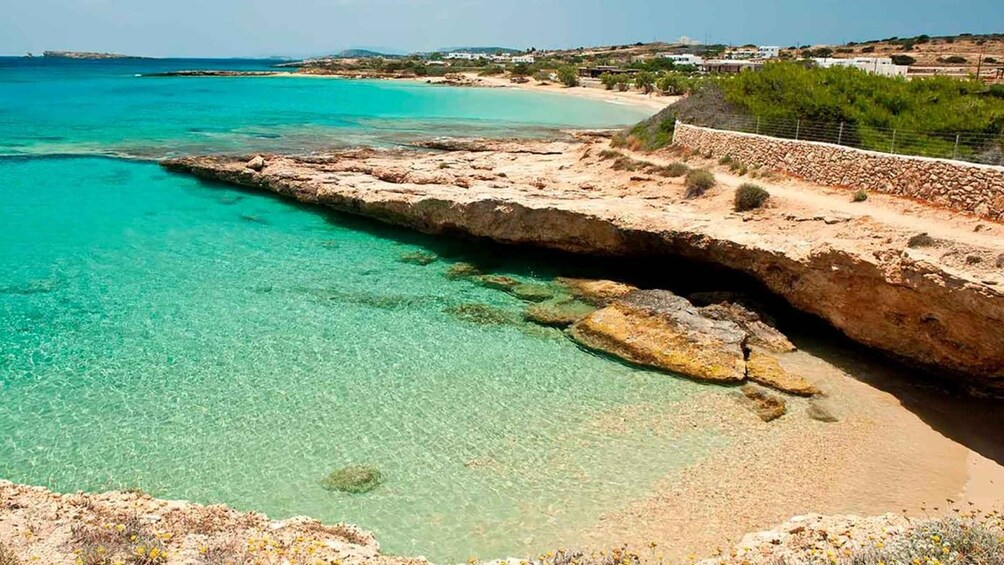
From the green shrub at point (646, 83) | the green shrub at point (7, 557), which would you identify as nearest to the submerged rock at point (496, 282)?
the green shrub at point (7, 557)

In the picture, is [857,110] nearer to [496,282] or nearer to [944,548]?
[496,282]

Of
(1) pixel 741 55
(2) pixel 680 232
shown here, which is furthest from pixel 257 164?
(1) pixel 741 55

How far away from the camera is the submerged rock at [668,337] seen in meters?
11.7

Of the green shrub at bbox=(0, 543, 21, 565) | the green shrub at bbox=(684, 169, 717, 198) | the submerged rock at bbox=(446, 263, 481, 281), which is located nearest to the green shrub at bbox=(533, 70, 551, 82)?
the green shrub at bbox=(684, 169, 717, 198)

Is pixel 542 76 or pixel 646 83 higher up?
pixel 542 76

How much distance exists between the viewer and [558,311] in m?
14.2

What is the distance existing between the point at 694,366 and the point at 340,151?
2313cm

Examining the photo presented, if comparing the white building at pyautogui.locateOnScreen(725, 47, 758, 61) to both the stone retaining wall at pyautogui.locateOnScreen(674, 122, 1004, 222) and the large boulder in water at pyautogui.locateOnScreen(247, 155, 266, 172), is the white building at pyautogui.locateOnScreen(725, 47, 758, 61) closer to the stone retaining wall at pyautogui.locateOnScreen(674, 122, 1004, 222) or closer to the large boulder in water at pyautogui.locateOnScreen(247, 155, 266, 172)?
the stone retaining wall at pyautogui.locateOnScreen(674, 122, 1004, 222)

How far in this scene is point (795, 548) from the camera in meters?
6.19

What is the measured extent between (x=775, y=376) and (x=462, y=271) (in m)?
8.14

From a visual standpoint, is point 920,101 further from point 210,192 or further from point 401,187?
point 210,192

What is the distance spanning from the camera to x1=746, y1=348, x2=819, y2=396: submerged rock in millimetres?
11164

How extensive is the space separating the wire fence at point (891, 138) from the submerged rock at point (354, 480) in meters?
14.3

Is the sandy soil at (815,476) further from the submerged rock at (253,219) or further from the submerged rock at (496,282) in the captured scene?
the submerged rock at (253,219)
